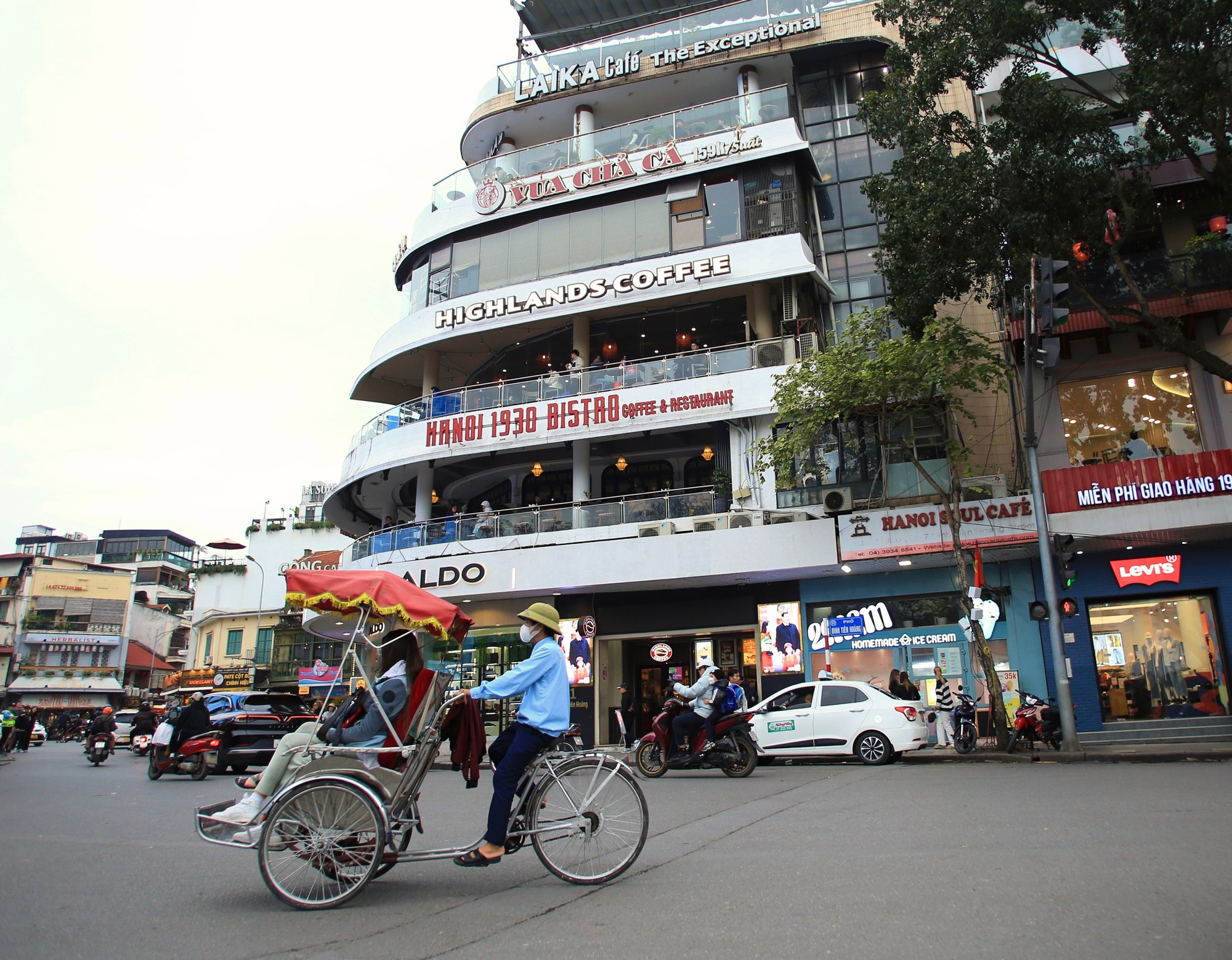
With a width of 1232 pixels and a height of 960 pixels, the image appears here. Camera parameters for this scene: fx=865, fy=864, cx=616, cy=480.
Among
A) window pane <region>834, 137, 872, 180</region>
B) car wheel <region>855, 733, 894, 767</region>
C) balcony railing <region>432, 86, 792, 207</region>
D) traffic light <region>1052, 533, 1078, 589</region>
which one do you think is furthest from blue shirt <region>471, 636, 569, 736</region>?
window pane <region>834, 137, 872, 180</region>

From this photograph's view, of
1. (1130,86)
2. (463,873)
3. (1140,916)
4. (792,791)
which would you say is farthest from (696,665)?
(1140,916)

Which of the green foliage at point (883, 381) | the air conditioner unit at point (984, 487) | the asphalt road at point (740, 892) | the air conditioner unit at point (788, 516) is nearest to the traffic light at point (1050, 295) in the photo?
the green foliage at point (883, 381)

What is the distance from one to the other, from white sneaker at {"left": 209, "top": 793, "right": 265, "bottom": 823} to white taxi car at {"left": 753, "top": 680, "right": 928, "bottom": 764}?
11905 millimetres

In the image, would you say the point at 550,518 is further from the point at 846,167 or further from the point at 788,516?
the point at 846,167

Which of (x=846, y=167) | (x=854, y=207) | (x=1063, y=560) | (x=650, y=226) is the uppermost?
(x=846, y=167)

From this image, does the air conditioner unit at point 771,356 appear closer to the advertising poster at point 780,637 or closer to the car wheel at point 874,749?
the advertising poster at point 780,637

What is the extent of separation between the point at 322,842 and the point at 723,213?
76.2 ft

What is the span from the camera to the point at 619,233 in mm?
26391

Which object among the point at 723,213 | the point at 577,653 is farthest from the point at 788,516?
the point at 723,213

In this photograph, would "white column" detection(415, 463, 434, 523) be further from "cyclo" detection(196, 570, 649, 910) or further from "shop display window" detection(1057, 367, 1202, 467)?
"cyclo" detection(196, 570, 649, 910)

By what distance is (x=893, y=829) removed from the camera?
738 cm

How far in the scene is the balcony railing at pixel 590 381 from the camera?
2362cm

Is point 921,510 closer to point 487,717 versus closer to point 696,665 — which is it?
point 696,665

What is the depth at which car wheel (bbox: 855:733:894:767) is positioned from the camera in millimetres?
15625
